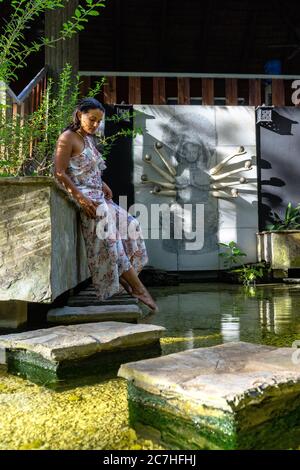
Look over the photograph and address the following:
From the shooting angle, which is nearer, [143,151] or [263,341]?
[263,341]

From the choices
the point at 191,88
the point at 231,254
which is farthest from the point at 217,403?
the point at 191,88

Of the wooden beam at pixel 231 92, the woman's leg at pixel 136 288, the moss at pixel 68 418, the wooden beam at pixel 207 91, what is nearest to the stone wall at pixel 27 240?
the moss at pixel 68 418

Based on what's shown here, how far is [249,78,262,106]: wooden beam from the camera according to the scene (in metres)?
7.30

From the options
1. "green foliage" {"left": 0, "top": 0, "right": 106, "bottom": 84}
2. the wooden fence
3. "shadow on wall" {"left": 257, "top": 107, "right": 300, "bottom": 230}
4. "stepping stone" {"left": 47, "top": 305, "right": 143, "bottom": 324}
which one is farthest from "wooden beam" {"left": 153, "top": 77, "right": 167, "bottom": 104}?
"stepping stone" {"left": 47, "top": 305, "right": 143, "bottom": 324}

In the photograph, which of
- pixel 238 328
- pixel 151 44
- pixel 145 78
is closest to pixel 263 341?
pixel 238 328

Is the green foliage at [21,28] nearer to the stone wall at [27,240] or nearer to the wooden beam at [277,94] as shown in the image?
the stone wall at [27,240]

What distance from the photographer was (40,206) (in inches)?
70.4

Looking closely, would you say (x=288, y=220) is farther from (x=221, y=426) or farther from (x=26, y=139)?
(x=221, y=426)

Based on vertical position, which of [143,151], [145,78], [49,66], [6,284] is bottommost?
[6,284]

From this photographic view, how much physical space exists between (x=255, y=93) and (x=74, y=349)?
696cm

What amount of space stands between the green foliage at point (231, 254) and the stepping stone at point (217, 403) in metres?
5.36

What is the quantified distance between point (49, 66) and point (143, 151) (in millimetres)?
2028

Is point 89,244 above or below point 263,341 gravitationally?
above
